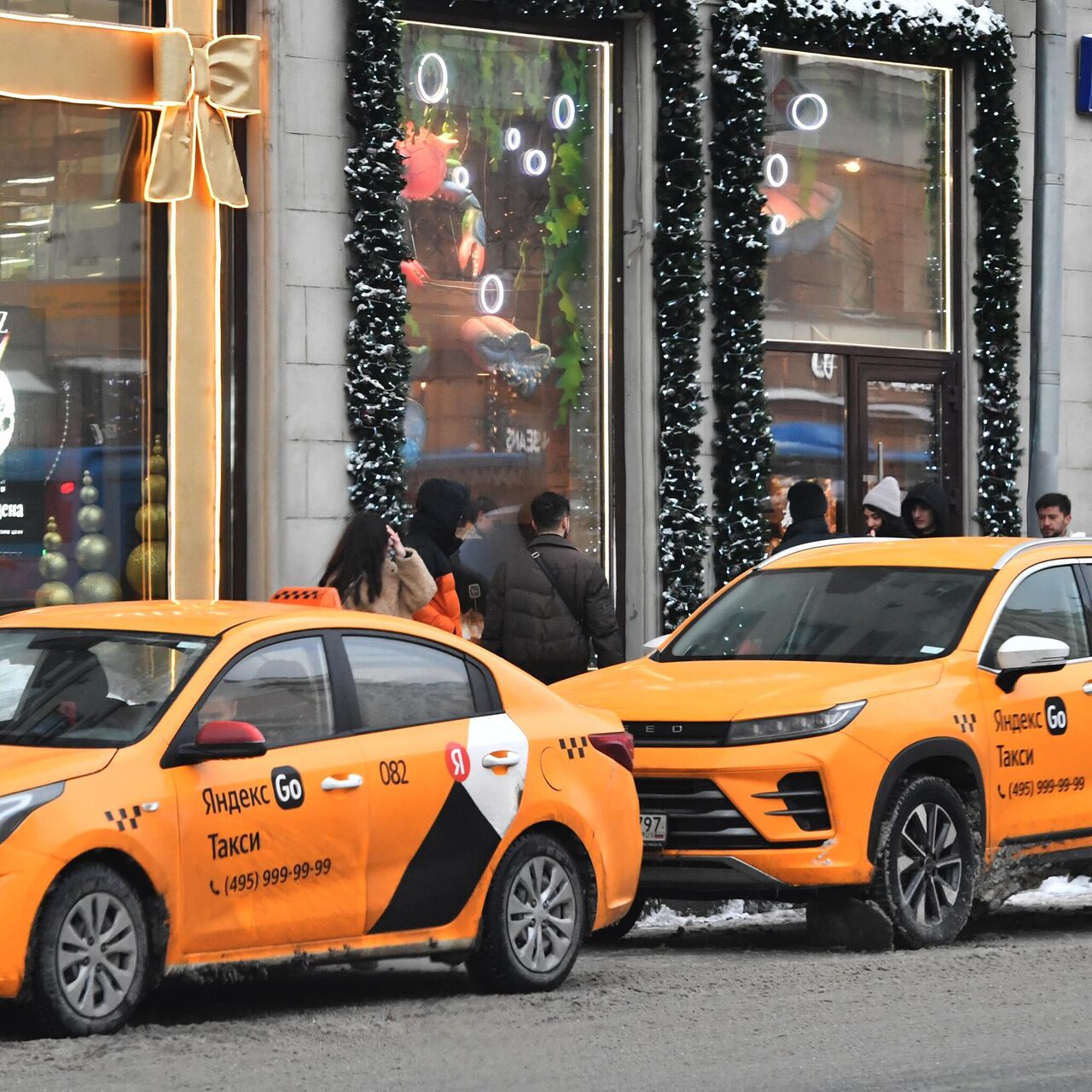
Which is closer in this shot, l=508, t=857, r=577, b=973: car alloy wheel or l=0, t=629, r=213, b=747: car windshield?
l=0, t=629, r=213, b=747: car windshield

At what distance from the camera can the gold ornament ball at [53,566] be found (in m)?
14.9

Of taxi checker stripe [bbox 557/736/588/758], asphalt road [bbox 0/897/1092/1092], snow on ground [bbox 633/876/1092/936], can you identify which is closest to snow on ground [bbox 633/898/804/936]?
snow on ground [bbox 633/876/1092/936]

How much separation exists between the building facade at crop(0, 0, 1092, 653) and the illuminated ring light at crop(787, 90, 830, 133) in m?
0.02

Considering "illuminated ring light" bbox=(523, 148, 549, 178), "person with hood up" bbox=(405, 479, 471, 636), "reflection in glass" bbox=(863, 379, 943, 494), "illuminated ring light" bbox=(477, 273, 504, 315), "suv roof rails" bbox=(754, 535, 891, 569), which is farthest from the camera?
"reflection in glass" bbox=(863, 379, 943, 494)

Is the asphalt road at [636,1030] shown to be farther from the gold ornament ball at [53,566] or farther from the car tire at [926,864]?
the gold ornament ball at [53,566]

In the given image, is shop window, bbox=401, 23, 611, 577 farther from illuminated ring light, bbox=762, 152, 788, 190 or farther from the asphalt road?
the asphalt road

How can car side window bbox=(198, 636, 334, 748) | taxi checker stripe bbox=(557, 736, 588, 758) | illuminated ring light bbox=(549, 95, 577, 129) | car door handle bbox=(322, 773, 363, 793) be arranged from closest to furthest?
car side window bbox=(198, 636, 334, 748) → car door handle bbox=(322, 773, 363, 793) → taxi checker stripe bbox=(557, 736, 588, 758) → illuminated ring light bbox=(549, 95, 577, 129)

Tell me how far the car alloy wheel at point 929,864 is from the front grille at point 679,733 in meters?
0.92

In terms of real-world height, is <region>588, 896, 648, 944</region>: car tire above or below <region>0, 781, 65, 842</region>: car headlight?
below

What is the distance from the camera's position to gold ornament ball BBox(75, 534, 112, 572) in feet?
49.5

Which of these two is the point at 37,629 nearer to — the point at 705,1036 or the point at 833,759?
the point at 705,1036

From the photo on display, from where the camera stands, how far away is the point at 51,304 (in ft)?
49.5

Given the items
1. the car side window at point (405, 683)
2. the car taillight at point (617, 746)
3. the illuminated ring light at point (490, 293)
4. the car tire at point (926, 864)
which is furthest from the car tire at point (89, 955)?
the illuminated ring light at point (490, 293)

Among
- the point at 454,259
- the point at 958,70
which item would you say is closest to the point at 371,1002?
the point at 454,259
